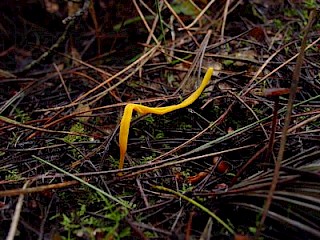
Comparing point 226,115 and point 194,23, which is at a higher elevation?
point 194,23

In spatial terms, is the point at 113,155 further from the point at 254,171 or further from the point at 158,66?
the point at 158,66

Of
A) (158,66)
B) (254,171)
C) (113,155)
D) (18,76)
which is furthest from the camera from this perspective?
(18,76)

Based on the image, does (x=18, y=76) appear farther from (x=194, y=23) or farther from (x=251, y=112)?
(x=251, y=112)

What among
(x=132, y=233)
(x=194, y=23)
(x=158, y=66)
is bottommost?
(x=132, y=233)

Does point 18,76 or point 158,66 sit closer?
point 158,66

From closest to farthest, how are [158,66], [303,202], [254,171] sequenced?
[303,202] → [254,171] → [158,66]

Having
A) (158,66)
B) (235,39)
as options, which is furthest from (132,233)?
(235,39)

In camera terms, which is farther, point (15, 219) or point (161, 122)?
point (161, 122)
